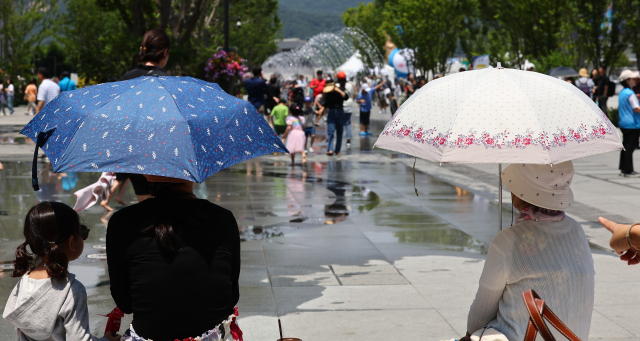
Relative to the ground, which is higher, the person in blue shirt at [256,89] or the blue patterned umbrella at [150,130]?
the blue patterned umbrella at [150,130]

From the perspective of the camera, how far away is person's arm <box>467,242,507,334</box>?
8.98ft

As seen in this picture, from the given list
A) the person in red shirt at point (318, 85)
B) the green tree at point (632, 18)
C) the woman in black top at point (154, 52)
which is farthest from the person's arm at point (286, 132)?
the green tree at point (632, 18)

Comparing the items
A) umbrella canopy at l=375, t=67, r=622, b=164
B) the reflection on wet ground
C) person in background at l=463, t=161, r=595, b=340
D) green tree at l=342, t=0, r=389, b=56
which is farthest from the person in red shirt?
green tree at l=342, t=0, r=389, b=56

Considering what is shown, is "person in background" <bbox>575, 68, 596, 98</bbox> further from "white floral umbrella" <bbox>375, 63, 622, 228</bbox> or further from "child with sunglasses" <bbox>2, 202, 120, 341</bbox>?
"child with sunglasses" <bbox>2, 202, 120, 341</bbox>

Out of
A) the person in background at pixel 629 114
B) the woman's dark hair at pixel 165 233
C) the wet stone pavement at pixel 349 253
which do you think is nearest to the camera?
the woman's dark hair at pixel 165 233

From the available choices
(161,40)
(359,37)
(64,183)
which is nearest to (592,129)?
(161,40)

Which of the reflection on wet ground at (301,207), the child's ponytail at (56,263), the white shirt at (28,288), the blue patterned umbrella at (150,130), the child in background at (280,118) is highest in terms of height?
the blue patterned umbrella at (150,130)

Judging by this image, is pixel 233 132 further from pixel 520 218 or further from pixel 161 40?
pixel 161 40

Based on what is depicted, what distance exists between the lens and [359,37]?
2859 inches

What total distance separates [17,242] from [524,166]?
5.91 m

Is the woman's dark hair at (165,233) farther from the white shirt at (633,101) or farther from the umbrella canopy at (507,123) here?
the white shirt at (633,101)

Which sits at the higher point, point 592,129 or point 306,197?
point 592,129

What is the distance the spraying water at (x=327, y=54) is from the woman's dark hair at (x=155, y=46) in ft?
188

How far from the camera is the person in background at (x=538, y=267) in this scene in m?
2.73
